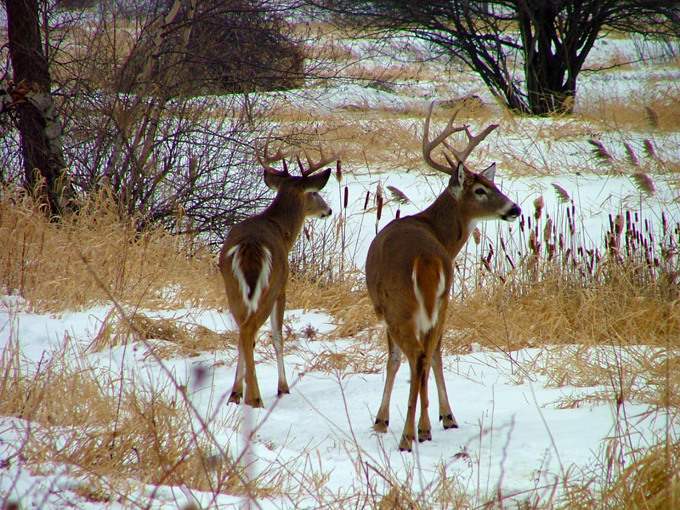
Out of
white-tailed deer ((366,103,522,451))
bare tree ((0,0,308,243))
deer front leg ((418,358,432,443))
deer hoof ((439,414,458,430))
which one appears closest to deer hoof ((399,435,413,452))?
white-tailed deer ((366,103,522,451))

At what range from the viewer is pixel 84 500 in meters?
2.54

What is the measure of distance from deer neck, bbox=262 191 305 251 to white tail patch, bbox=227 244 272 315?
33.5 inches

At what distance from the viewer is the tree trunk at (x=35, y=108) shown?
8414 millimetres

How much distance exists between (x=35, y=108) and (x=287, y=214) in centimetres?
445

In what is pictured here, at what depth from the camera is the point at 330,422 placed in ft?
11.7

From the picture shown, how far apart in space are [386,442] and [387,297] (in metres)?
0.85

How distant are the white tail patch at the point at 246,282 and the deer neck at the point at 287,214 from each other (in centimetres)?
85

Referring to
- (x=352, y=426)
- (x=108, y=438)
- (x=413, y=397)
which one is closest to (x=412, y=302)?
(x=413, y=397)

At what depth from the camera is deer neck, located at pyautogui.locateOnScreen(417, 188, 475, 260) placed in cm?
508

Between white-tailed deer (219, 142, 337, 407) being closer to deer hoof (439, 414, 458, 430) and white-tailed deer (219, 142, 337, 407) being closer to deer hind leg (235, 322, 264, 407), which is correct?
deer hind leg (235, 322, 264, 407)

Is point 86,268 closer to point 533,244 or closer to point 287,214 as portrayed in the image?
point 287,214

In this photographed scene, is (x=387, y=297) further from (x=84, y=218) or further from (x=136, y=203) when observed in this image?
(x=136, y=203)

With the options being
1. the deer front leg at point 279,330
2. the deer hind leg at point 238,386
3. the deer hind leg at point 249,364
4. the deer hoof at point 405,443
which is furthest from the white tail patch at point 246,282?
the deer hoof at point 405,443

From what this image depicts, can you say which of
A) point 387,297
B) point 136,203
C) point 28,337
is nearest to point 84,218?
point 136,203
